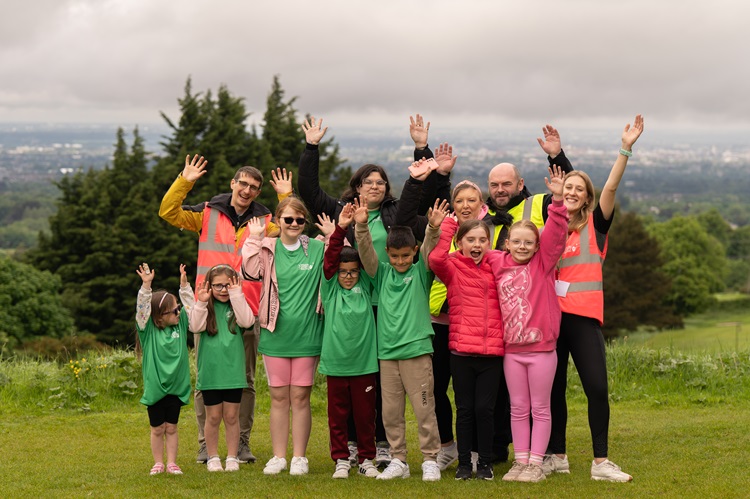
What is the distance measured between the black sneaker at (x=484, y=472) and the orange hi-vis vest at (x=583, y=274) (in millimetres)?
1440

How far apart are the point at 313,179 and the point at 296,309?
1262 mm

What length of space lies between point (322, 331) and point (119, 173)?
47174 mm

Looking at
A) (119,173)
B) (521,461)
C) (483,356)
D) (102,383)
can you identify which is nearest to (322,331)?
(483,356)

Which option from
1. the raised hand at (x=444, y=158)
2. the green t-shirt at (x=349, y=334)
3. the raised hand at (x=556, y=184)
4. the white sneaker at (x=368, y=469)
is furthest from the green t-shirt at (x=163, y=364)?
the raised hand at (x=556, y=184)

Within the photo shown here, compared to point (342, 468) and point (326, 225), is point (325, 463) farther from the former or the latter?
point (326, 225)

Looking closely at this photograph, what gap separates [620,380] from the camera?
13023mm

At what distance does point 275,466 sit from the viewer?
7.98 meters

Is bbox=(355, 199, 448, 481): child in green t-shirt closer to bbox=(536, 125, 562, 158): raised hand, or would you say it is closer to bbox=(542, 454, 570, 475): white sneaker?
bbox=(542, 454, 570, 475): white sneaker

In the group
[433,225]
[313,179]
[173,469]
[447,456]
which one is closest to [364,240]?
[433,225]

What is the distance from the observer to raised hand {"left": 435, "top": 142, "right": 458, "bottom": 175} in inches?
325

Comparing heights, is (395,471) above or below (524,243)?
below

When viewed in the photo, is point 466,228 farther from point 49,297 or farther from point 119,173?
point 119,173

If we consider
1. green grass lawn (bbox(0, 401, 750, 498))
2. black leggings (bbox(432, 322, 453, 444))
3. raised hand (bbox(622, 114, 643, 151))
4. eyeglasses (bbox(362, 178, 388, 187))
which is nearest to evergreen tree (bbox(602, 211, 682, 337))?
green grass lawn (bbox(0, 401, 750, 498))

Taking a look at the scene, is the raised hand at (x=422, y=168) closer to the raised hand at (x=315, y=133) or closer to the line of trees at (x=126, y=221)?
the raised hand at (x=315, y=133)
